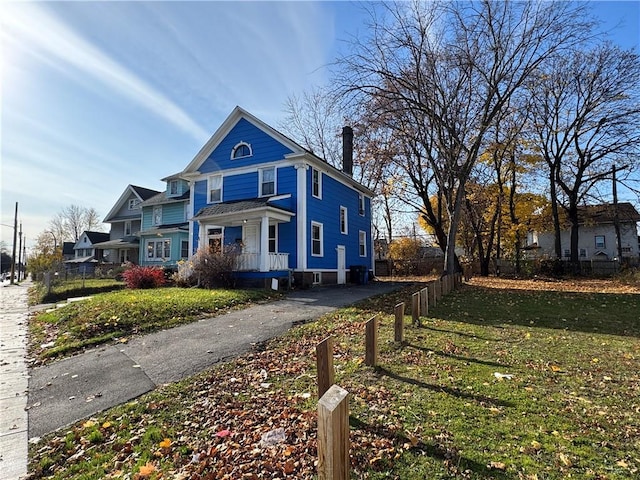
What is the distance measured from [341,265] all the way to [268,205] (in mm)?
7118

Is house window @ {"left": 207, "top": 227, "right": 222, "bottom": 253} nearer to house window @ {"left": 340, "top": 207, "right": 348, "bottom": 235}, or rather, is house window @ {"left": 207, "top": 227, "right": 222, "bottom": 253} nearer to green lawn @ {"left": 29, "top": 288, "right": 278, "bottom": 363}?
house window @ {"left": 340, "top": 207, "right": 348, "bottom": 235}

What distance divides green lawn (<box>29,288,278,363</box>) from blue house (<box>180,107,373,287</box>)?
5278 mm

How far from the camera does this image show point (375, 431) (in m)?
3.47

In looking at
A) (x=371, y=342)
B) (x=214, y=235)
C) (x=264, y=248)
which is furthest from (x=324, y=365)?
(x=214, y=235)

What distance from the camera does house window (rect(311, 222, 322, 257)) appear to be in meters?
18.7

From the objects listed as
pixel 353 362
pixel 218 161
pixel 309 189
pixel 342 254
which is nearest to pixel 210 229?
pixel 218 161

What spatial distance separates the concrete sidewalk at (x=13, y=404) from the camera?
3.65 meters

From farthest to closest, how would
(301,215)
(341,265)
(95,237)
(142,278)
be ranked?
(95,237) → (341,265) → (301,215) → (142,278)

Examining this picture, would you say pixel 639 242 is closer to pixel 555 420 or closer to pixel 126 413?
pixel 555 420

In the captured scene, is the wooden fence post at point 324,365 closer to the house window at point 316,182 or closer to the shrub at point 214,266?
the shrub at point 214,266

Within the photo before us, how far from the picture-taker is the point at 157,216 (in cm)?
3178

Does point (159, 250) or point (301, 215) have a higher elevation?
point (301, 215)

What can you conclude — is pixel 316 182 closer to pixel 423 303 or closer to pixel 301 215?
pixel 301 215

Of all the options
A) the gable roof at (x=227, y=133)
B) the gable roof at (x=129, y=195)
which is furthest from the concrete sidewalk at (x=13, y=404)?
the gable roof at (x=129, y=195)
